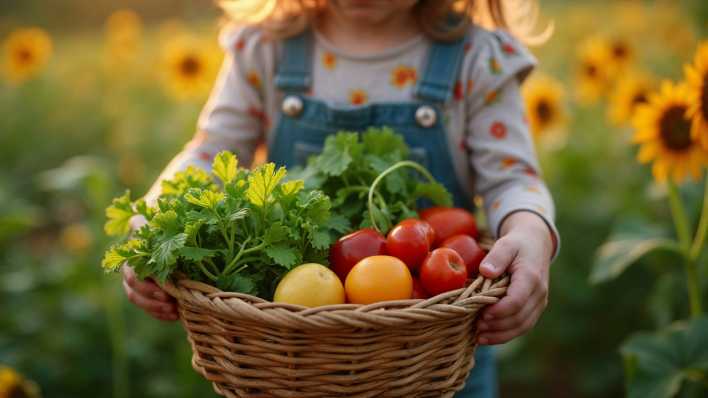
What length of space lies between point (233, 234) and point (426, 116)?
0.62 m

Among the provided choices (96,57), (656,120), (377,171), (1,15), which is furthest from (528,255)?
(1,15)

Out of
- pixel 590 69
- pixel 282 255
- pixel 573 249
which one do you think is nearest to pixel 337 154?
pixel 282 255

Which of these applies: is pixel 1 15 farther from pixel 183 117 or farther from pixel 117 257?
pixel 117 257

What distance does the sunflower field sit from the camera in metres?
1.92

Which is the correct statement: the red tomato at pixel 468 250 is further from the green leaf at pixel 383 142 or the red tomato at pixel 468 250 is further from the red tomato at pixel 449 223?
the green leaf at pixel 383 142

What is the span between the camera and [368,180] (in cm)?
149

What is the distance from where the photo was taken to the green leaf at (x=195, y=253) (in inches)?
45.7

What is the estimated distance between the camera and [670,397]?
1713 mm

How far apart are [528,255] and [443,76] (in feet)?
1.72

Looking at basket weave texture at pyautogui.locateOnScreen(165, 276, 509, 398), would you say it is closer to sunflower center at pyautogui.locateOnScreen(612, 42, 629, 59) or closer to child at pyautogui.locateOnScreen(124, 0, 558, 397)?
child at pyautogui.locateOnScreen(124, 0, 558, 397)

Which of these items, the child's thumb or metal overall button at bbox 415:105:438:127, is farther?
metal overall button at bbox 415:105:438:127

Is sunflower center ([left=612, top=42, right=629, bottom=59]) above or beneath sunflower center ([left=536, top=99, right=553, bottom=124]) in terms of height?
above

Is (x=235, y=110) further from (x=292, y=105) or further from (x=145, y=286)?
(x=145, y=286)

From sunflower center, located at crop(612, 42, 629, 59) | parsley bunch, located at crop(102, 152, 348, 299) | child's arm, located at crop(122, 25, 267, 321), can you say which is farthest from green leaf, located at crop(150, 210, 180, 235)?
sunflower center, located at crop(612, 42, 629, 59)
